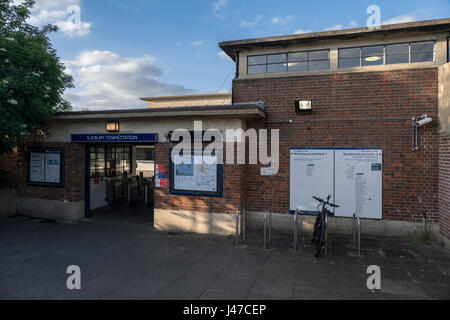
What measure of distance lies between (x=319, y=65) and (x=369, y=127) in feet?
7.39

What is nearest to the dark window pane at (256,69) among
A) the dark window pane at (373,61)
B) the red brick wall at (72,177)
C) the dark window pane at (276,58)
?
the dark window pane at (276,58)

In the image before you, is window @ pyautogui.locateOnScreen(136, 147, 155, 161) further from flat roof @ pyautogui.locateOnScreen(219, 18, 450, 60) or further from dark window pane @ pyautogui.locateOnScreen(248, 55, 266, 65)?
dark window pane @ pyautogui.locateOnScreen(248, 55, 266, 65)

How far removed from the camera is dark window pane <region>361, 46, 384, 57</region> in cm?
791

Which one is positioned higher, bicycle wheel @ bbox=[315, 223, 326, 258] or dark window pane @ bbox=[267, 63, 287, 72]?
dark window pane @ bbox=[267, 63, 287, 72]

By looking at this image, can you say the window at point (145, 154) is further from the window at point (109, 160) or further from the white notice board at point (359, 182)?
the white notice board at point (359, 182)

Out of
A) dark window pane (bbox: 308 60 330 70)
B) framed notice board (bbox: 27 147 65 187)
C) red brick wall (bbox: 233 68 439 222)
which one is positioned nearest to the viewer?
red brick wall (bbox: 233 68 439 222)

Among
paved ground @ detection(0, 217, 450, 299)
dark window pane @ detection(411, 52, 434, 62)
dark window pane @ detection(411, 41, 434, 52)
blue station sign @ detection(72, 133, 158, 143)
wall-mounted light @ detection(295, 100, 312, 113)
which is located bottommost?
paved ground @ detection(0, 217, 450, 299)

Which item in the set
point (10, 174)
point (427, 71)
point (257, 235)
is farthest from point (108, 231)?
point (427, 71)

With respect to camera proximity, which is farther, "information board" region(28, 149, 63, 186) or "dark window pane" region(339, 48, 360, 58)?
"information board" region(28, 149, 63, 186)

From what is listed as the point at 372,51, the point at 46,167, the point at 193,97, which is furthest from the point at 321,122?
the point at 193,97

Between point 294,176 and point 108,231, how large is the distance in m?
5.54

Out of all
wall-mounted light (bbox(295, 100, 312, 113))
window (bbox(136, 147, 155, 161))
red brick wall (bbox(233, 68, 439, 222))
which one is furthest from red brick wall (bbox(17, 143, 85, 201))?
window (bbox(136, 147, 155, 161))

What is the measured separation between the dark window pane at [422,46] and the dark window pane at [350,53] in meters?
1.33

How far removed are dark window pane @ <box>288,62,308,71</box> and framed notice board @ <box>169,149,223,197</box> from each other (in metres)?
3.41
